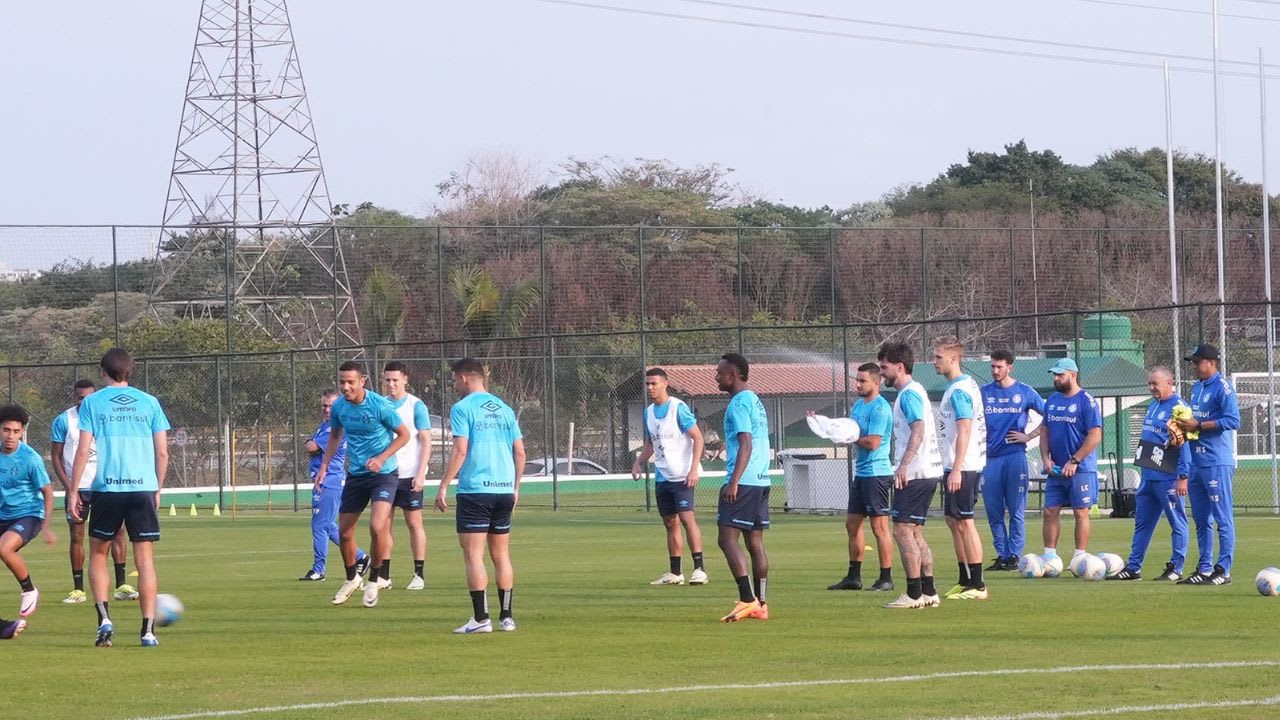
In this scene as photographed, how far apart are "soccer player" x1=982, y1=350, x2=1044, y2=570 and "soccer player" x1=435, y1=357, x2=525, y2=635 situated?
5.70m

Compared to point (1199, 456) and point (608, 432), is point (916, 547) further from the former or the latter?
point (608, 432)

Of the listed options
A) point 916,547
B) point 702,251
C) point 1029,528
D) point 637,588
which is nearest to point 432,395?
point 702,251

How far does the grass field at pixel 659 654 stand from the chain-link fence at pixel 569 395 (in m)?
18.5

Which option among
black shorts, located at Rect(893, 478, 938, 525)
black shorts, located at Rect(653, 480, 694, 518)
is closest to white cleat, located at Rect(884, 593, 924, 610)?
black shorts, located at Rect(893, 478, 938, 525)

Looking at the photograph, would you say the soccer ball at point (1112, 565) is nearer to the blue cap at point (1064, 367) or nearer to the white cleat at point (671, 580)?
the blue cap at point (1064, 367)

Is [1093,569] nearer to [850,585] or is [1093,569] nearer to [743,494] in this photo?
[850,585]

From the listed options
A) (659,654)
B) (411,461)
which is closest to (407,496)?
(411,461)

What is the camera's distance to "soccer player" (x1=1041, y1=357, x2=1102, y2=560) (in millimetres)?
15820

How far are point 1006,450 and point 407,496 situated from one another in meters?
5.54

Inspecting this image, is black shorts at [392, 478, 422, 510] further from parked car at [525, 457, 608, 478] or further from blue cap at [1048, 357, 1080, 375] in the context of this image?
parked car at [525, 457, 608, 478]

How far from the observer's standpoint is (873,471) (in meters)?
14.4

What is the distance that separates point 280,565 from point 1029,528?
995 cm

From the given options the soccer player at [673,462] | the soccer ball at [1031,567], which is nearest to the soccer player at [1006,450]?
the soccer ball at [1031,567]

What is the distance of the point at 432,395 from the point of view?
43.7 meters
